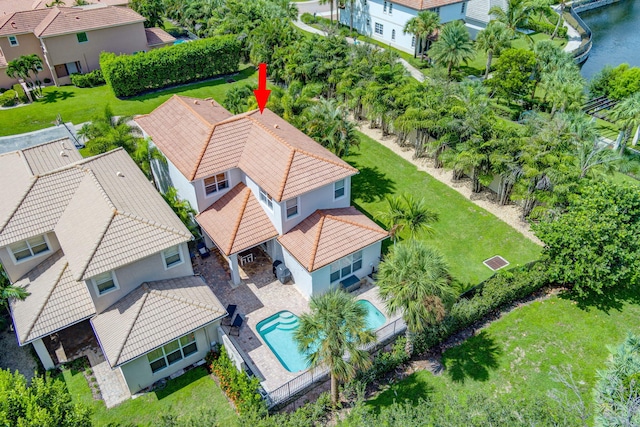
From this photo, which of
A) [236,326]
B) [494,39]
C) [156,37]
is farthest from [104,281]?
[494,39]

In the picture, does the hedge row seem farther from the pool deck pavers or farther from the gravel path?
the pool deck pavers

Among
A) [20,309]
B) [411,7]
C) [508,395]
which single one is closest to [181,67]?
[411,7]

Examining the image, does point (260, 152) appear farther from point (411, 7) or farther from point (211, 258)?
point (411, 7)

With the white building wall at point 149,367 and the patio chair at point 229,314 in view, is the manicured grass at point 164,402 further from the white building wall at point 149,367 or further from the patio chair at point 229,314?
the patio chair at point 229,314

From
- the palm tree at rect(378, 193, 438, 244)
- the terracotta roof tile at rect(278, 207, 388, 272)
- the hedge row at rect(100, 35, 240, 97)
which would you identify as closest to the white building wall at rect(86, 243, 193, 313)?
the terracotta roof tile at rect(278, 207, 388, 272)

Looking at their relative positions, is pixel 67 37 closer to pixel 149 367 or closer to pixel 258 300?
pixel 258 300

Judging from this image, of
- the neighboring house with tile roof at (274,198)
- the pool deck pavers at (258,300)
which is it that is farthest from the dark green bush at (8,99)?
the pool deck pavers at (258,300)

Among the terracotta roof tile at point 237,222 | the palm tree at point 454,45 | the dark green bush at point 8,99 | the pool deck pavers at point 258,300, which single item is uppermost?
the palm tree at point 454,45
